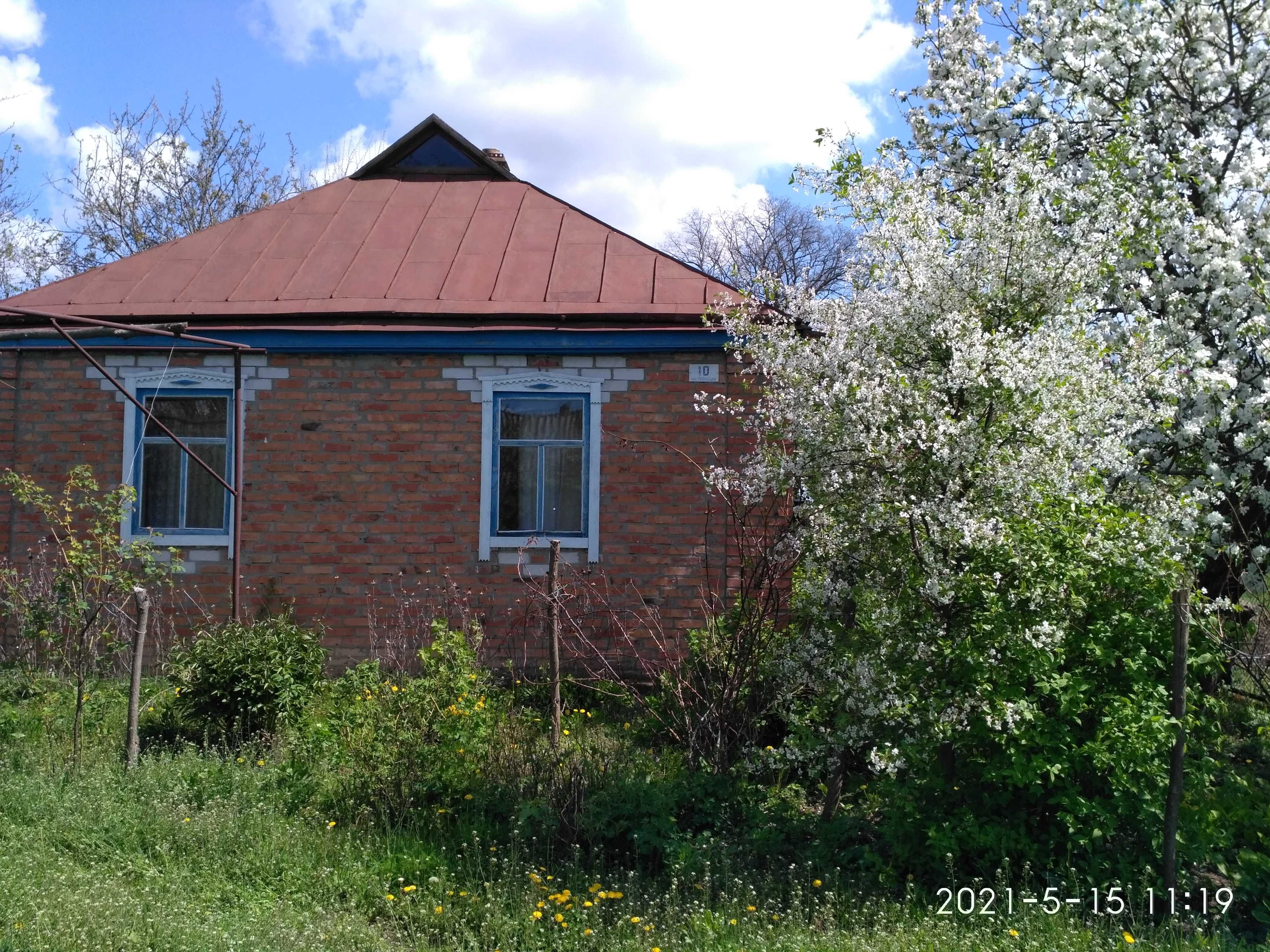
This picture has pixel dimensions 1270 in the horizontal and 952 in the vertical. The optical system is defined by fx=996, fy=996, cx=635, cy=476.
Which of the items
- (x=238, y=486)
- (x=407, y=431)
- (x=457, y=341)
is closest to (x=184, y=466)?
(x=238, y=486)

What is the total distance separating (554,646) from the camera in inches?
228

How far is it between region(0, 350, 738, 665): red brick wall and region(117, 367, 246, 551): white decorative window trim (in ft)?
0.82

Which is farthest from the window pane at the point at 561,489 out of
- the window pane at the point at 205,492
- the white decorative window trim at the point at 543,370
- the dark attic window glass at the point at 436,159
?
the dark attic window glass at the point at 436,159

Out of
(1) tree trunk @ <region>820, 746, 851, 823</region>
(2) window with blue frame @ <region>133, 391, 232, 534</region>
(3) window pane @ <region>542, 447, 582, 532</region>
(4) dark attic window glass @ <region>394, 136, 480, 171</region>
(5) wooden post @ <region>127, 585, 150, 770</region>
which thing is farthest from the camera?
(4) dark attic window glass @ <region>394, 136, 480, 171</region>

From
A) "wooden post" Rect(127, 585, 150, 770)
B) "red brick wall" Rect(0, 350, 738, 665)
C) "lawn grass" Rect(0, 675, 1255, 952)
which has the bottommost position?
"lawn grass" Rect(0, 675, 1255, 952)

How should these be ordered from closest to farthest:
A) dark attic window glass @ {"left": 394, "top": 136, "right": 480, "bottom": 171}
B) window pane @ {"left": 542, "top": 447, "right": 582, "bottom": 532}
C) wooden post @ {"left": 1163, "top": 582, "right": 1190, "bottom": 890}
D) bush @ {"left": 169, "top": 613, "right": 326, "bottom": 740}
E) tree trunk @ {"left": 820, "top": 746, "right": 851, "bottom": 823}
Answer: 1. wooden post @ {"left": 1163, "top": 582, "right": 1190, "bottom": 890}
2. tree trunk @ {"left": 820, "top": 746, "right": 851, "bottom": 823}
3. bush @ {"left": 169, "top": 613, "right": 326, "bottom": 740}
4. window pane @ {"left": 542, "top": 447, "right": 582, "bottom": 532}
5. dark attic window glass @ {"left": 394, "top": 136, "right": 480, "bottom": 171}

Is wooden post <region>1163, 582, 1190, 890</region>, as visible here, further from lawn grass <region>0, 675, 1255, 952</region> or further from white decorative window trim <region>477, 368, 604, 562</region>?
white decorative window trim <region>477, 368, 604, 562</region>

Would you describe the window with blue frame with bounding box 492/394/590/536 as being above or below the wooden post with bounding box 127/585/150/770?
above

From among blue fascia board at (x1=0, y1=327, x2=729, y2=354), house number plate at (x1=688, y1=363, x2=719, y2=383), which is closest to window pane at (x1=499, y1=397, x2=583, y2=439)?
blue fascia board at (x1=0, y1=327, x2=729, y2=354)

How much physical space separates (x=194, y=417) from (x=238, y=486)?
1329mm

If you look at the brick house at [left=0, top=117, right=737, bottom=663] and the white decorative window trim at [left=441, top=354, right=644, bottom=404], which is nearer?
the brick house at [left=0, top=117, right=737, bottom=663]

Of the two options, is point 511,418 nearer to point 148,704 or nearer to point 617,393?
point 617,393

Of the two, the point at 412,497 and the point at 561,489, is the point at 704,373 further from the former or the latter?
the point at 412,497

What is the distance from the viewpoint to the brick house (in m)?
8.44
